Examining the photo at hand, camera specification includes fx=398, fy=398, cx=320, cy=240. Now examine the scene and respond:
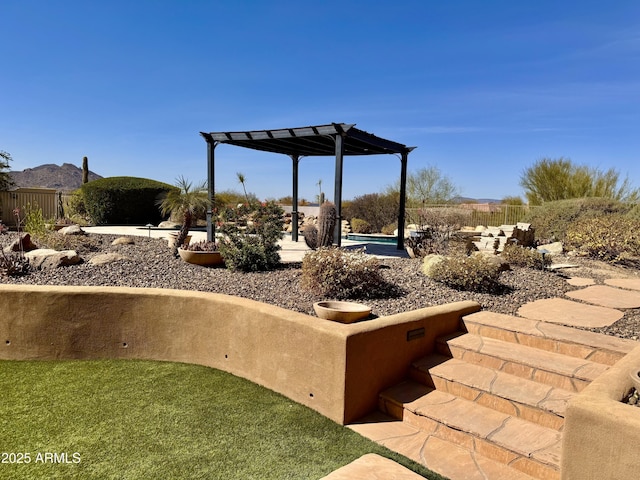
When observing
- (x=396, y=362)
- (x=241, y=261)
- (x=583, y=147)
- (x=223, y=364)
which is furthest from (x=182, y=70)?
(x=583, y=147)

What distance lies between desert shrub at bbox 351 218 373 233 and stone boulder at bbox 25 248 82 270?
13132 millimetres

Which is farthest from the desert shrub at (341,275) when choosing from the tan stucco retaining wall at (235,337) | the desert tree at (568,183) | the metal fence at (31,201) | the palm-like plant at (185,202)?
the desert tree at (568,183)

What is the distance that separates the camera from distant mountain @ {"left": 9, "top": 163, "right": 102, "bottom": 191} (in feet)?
206

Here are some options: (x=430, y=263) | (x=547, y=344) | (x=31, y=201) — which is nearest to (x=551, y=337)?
(x=547, y=344)

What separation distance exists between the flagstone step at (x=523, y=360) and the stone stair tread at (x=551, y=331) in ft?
0.46

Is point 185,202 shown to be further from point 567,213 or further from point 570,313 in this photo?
point 567,213

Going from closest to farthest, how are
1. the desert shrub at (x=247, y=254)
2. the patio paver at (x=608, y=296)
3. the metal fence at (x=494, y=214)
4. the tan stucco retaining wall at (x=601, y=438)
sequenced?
1. the tan stucco retaining wall at (x=601, y=438)
2. the patio paver at (x=608, y=296)
3. the desert shrub at (x=247, y=254)
4. the metal fence at (x=494, y=214)

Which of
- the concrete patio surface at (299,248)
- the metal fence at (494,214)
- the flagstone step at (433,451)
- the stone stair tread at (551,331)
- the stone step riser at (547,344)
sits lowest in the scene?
the flagstone step at (433,451)

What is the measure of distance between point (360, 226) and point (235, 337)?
14.7 m

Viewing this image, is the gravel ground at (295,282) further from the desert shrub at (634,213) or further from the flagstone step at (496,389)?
the desert shrub at (634,213)

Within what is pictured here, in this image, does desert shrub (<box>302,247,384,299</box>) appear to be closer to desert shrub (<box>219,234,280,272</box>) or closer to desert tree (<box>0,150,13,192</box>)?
desert shrub (<box>219,234,280,272</box>)

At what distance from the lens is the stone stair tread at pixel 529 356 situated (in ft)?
10.0

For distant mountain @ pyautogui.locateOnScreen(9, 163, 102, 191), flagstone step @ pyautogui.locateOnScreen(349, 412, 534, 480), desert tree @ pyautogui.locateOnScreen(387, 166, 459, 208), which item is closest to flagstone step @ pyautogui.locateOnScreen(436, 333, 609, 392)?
flagstone step @ pyautogui.locateOnScreen(349, 412, 534, 480)

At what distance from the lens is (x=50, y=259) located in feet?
19.9
